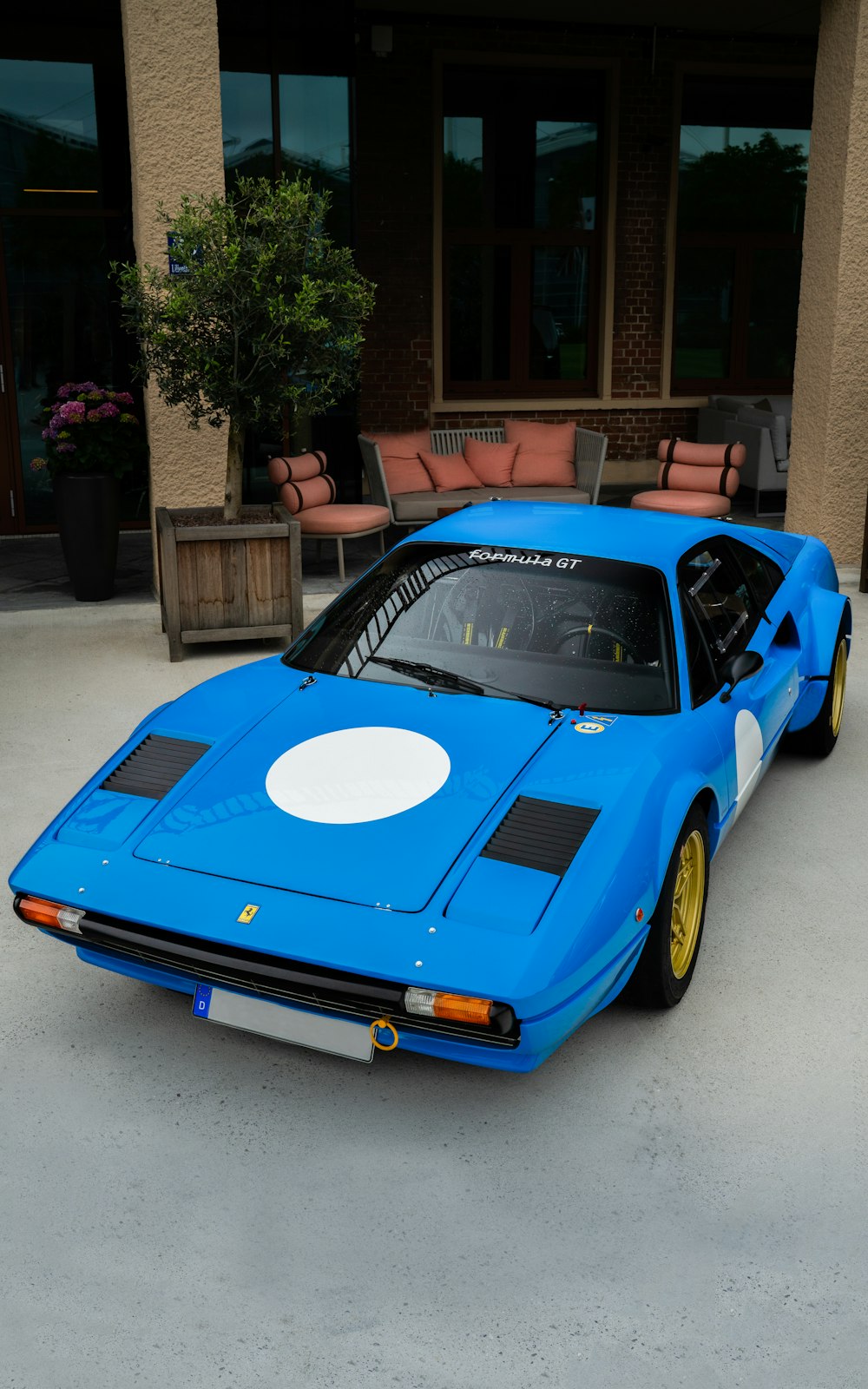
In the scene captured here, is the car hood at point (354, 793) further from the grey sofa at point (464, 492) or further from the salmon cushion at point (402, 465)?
the salmon cushion at point (402, 465)

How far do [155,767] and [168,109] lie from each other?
6.28m

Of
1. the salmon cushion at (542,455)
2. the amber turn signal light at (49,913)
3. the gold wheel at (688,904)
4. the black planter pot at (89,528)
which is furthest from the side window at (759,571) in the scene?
the salmon cushion at (542,455)

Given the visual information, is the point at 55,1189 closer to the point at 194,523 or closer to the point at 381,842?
the point at 381,842

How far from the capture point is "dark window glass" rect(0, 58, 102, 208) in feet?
36.2

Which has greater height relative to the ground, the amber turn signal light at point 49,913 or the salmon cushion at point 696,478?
the salmon cushion at point 696,478

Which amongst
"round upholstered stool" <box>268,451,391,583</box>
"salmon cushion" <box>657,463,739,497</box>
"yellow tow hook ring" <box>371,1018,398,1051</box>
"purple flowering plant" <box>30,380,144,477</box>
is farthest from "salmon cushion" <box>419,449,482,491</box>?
"yellow tow hook ring" <box>371,1018,398,1051</box>

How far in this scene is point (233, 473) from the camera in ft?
26.9

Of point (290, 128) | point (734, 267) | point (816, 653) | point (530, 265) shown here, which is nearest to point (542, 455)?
point (290, 128)

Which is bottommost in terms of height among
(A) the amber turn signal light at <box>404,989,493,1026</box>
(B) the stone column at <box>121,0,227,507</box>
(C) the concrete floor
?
(C) the concrete floor

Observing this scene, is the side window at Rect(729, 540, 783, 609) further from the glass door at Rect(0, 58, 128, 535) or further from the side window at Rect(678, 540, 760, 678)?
the glass door at Rect(0, 58, 128, 535)

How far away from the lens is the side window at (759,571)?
5.16 meters

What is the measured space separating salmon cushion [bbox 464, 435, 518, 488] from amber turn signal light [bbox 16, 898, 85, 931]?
27.5 feet

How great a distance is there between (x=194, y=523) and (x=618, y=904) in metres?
5.51

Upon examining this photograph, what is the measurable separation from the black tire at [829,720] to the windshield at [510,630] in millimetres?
1861
